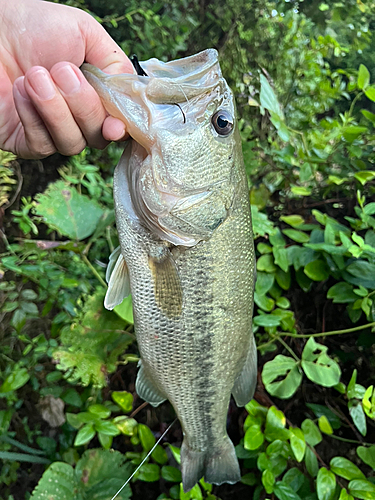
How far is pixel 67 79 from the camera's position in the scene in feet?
2.44

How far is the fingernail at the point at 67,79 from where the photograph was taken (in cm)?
74

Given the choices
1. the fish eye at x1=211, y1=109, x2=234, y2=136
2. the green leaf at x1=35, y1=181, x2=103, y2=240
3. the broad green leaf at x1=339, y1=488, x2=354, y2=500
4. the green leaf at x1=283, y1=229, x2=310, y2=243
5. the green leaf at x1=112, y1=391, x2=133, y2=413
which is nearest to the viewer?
the fish eye at x1=211, y1=109, x2=234, y2=136

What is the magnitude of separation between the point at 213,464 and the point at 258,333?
0.67 meters

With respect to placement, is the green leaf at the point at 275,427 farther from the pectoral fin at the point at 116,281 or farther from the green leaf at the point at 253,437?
the pectoral fin at the point at 116,281

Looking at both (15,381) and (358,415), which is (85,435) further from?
(358,415)

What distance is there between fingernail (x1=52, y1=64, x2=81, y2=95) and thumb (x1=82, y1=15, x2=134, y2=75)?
26cm

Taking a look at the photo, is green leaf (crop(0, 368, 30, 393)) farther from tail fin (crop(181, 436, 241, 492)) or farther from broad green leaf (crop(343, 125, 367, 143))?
broad green leaf (crop(343, 125, 367, 143))

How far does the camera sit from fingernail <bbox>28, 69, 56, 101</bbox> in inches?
28.2

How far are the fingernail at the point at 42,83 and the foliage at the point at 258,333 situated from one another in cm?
68

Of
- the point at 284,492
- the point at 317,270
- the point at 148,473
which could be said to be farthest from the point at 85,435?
the point at 317,270

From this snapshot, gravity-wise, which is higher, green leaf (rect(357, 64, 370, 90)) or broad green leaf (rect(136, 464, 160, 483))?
green leaf (rect(357, 64, 370, 90))

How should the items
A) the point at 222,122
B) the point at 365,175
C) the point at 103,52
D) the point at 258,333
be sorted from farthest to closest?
the point at 258,333
the point at 365,175
the point at 103,52
the point at 222,122

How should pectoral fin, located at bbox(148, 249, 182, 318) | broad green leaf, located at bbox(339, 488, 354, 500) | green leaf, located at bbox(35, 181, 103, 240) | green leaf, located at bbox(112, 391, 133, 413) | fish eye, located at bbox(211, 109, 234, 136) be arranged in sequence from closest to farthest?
fish eye, located at bbox(211, 109, 234, 136)
pectoral fin, located at bbox(148, 249, 182, 318)
broad green leaf, located at bbox(339, 488, 354, 500)
green leaf, located at bbox(35, 181, 103, 240)
green leaf, located at bbox(112, 391, 133, 413)

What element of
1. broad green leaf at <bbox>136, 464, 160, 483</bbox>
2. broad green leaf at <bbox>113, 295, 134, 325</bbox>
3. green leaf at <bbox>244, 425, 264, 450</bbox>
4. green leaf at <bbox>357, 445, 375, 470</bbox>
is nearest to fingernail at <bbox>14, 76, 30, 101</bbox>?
broad green leaf at <bbox>113, 295, 134, 325</bbox>
